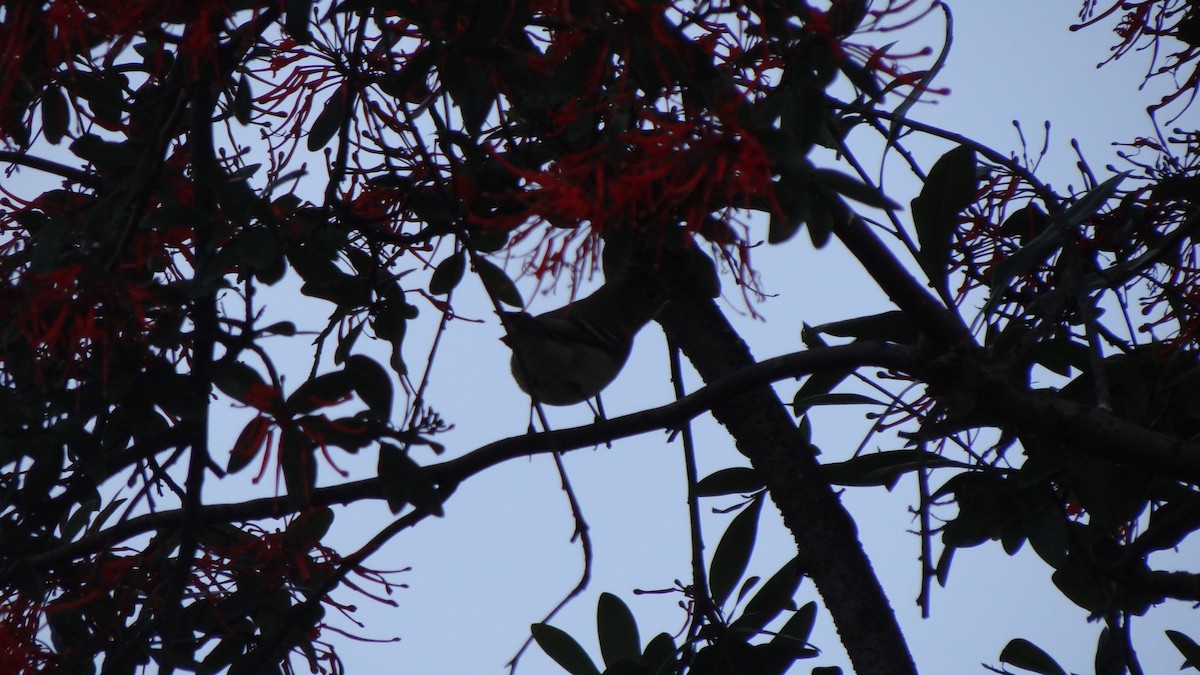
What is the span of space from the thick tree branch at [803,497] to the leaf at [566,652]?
1.85 ft

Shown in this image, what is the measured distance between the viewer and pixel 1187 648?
2488 millimetres

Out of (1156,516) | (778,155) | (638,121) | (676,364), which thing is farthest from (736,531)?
(778,155)

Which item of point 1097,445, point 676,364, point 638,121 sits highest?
point 676,364

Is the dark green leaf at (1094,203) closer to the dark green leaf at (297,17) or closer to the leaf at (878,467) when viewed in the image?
the leaf at (878,467)

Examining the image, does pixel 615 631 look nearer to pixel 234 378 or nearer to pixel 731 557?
pixel 731 557

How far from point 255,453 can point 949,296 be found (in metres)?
1.26

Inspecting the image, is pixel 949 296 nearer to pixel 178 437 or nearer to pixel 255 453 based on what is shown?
pixel 255 453

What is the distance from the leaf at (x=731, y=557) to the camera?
2.66 m

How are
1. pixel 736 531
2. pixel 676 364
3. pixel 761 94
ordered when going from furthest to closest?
pixel 676 364 → pixel 736 531 → pixel 761 94

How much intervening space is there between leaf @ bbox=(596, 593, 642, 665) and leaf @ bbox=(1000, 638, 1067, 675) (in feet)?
2.76


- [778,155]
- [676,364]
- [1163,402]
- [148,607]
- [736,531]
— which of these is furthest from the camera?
[676,364]

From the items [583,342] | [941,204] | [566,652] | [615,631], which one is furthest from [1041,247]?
[583,342]

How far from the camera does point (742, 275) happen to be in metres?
1.92

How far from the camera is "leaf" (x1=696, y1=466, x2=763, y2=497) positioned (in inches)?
107
